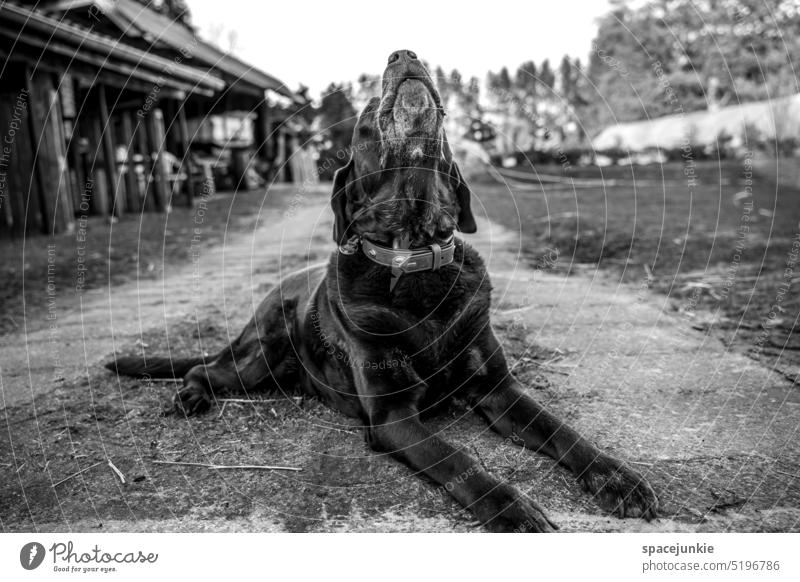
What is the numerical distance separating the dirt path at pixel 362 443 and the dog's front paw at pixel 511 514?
81mm

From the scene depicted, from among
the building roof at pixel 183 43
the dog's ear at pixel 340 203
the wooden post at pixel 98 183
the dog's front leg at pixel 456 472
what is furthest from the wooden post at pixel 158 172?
the dog's front leg at pixel 456 472

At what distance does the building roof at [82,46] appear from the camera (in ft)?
24.7

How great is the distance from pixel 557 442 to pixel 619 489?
0.35 m

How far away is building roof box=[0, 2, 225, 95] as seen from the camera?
7.54 metres

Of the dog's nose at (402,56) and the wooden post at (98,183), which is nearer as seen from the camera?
the dog's nose at (402,56)

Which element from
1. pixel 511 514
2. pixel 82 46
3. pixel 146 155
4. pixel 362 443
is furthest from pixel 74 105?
pixel 511 514

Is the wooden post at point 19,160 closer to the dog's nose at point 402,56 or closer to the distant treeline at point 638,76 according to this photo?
the distant treeline at point 638,76

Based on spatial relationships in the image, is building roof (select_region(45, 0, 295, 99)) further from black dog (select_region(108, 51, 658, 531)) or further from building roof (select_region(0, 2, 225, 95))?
black dog (select_region(108, 51, 658, 531))

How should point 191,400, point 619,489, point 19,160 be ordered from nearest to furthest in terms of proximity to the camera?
point 619,489 < point 191,400 < point 19,160

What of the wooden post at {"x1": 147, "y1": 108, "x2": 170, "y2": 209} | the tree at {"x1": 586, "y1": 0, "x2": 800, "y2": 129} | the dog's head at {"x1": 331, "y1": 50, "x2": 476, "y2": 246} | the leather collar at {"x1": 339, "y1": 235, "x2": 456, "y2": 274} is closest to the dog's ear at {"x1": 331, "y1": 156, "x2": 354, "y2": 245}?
the dog's head at {"x1": 331, "y1": 50, "x2": 476, "y2": 246}

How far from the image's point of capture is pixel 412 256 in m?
2.86

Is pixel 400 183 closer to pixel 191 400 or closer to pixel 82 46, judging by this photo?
pixel 191 400

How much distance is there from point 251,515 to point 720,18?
65.8ft

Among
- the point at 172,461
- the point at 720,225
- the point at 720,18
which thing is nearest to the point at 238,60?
the point at 720,18
